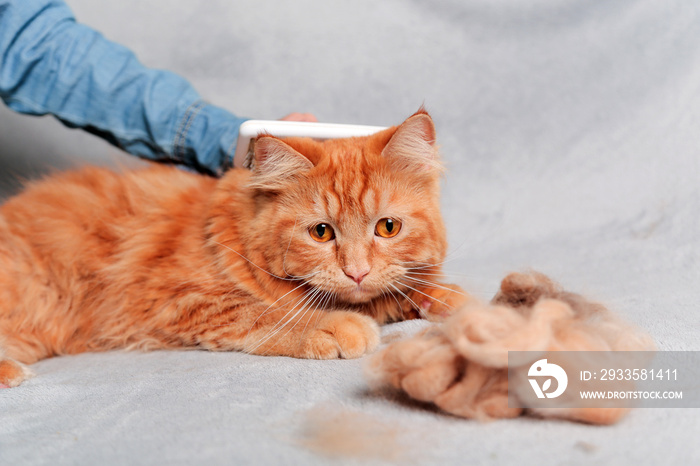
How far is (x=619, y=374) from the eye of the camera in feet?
3.41

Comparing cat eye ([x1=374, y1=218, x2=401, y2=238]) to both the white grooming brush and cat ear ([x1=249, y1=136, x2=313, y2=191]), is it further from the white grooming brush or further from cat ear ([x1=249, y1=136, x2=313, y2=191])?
the white grooming brush

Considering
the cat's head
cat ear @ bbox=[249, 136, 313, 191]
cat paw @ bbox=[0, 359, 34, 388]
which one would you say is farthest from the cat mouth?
cat paw @ bbox=[0, 359, 34, 388]

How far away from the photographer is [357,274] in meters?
1.54

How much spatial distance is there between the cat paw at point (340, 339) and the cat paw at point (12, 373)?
77 cm

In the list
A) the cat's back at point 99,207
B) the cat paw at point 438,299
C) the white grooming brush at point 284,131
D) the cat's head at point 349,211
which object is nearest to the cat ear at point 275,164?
the cat's head at point 349,211

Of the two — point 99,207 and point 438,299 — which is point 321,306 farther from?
point 99,207

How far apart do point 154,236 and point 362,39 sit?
169 cm

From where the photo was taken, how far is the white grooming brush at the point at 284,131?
1827mm

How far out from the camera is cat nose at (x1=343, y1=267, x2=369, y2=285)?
154 cm

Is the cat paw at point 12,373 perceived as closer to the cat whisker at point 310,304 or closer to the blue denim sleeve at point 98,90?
the cat whisker at point 310,304

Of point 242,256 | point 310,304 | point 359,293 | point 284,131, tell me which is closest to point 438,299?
point 359,293

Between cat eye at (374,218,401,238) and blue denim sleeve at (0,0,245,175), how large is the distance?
96 cm

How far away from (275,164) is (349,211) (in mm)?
263

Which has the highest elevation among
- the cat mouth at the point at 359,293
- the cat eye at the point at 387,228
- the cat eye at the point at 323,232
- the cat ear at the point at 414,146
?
the cat ear at the point at 414,146
